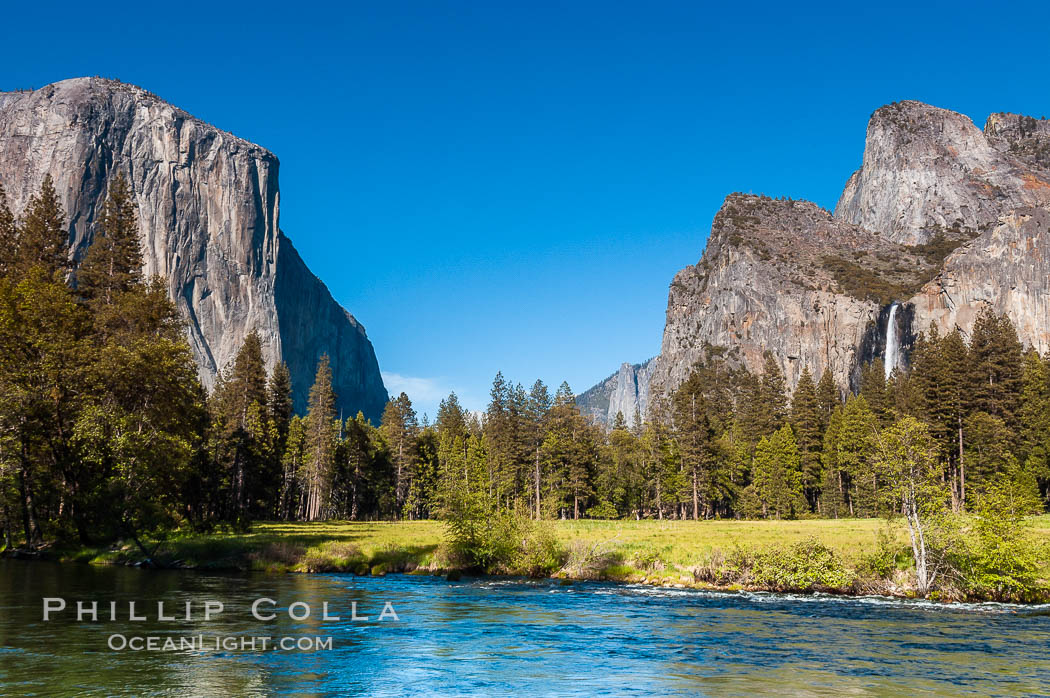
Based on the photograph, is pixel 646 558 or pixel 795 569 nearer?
pixel 795 569

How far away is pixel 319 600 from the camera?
2364 cm

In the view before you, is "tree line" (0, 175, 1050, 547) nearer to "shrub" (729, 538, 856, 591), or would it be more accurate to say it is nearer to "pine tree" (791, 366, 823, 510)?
"pine tree" (791, 366, 823, 510)

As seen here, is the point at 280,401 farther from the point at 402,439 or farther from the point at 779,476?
the point at 779,476

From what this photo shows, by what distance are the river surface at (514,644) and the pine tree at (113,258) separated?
79.9 feet

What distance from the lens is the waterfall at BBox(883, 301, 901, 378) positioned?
16550cm

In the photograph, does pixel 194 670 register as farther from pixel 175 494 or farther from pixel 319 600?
pixel 175 494

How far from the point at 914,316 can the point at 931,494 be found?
6286 inches

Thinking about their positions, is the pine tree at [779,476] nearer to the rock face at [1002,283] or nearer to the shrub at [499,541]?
the shrub at [499,541]

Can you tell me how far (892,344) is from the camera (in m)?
169

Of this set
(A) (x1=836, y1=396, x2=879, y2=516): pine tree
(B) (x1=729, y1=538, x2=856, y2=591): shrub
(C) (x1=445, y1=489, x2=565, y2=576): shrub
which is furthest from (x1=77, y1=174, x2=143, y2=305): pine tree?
(A) (x1=836, y1=396, x2=879, y2=516): pine tree

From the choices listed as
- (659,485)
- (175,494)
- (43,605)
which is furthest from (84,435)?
(659,485)

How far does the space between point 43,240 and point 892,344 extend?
17084 centimetres

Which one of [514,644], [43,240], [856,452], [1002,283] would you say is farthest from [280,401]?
[1002,283]

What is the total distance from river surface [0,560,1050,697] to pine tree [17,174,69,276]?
2537 centimetres
